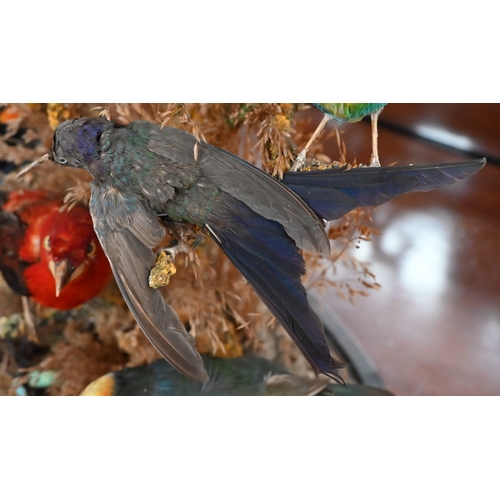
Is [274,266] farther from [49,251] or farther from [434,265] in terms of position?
[434,265]

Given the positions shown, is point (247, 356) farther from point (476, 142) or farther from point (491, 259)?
point (476, 142)

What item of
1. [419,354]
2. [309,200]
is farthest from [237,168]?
[419,354]

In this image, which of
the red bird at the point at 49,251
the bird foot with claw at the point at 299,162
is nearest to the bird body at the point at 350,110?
the bird foot with claw at the point at 299,162

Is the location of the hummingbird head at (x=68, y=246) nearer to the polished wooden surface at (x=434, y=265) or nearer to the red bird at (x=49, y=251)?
the red bird at (x=49, y=251)

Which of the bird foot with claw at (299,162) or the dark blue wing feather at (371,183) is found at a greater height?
the bird foot with claw at (299,162)

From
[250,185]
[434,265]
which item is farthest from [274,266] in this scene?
[434,265]

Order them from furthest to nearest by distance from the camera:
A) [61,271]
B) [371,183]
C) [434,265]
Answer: [434,265]
[61,271]
[371,183]

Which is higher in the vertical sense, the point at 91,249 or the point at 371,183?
the point at 371,183
